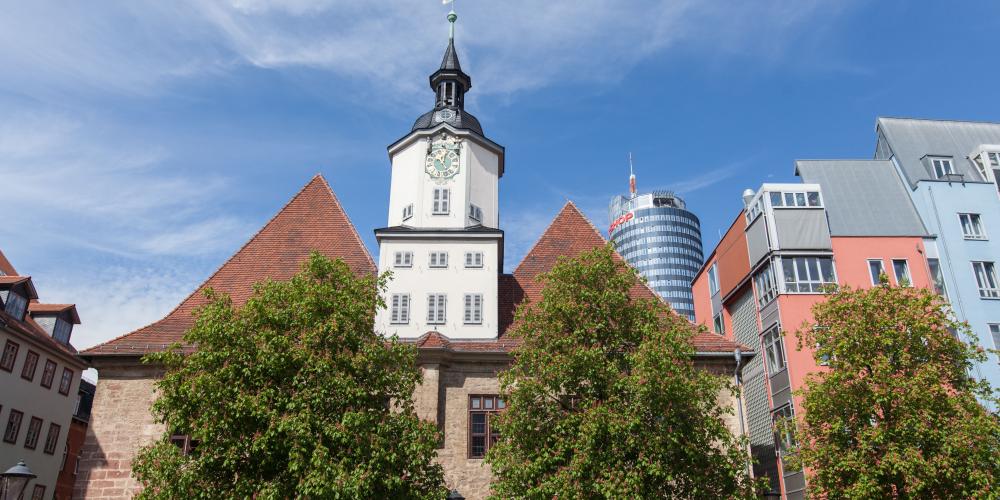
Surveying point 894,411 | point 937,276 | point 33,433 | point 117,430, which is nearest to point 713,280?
point 937,276

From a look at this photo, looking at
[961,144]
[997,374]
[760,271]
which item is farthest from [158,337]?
[961,144]

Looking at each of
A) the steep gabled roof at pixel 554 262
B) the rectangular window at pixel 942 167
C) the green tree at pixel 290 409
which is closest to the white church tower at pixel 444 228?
the steep gabled roof at pixel 554 262

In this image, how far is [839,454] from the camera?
18.1 metres

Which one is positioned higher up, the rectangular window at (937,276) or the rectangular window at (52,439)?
the rectangular window at (937,276)

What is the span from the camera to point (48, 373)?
37688mm

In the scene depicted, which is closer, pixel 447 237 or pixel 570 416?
pixel 570 416

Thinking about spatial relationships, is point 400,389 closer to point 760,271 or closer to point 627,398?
point 627,398

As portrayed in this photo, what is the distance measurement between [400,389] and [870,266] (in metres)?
22.3

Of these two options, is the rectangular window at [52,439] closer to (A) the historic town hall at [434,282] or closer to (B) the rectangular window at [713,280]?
(A) the historic town hall at [434,282]

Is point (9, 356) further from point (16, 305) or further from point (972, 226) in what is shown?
point (972, 226)

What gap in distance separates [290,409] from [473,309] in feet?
32.5

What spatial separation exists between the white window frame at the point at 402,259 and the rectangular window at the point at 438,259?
759 millimetres

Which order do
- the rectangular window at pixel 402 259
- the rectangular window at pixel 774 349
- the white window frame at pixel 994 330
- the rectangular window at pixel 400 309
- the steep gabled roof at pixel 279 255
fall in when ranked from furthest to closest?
the white window frame at pixel 994 330, the rectangular window at pixel 774 349, the rectangular window at pixel 402 259, the rectangular window at pixel 400 309, the steep gabled roof at pixel 279 255

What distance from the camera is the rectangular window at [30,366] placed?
35500mm
